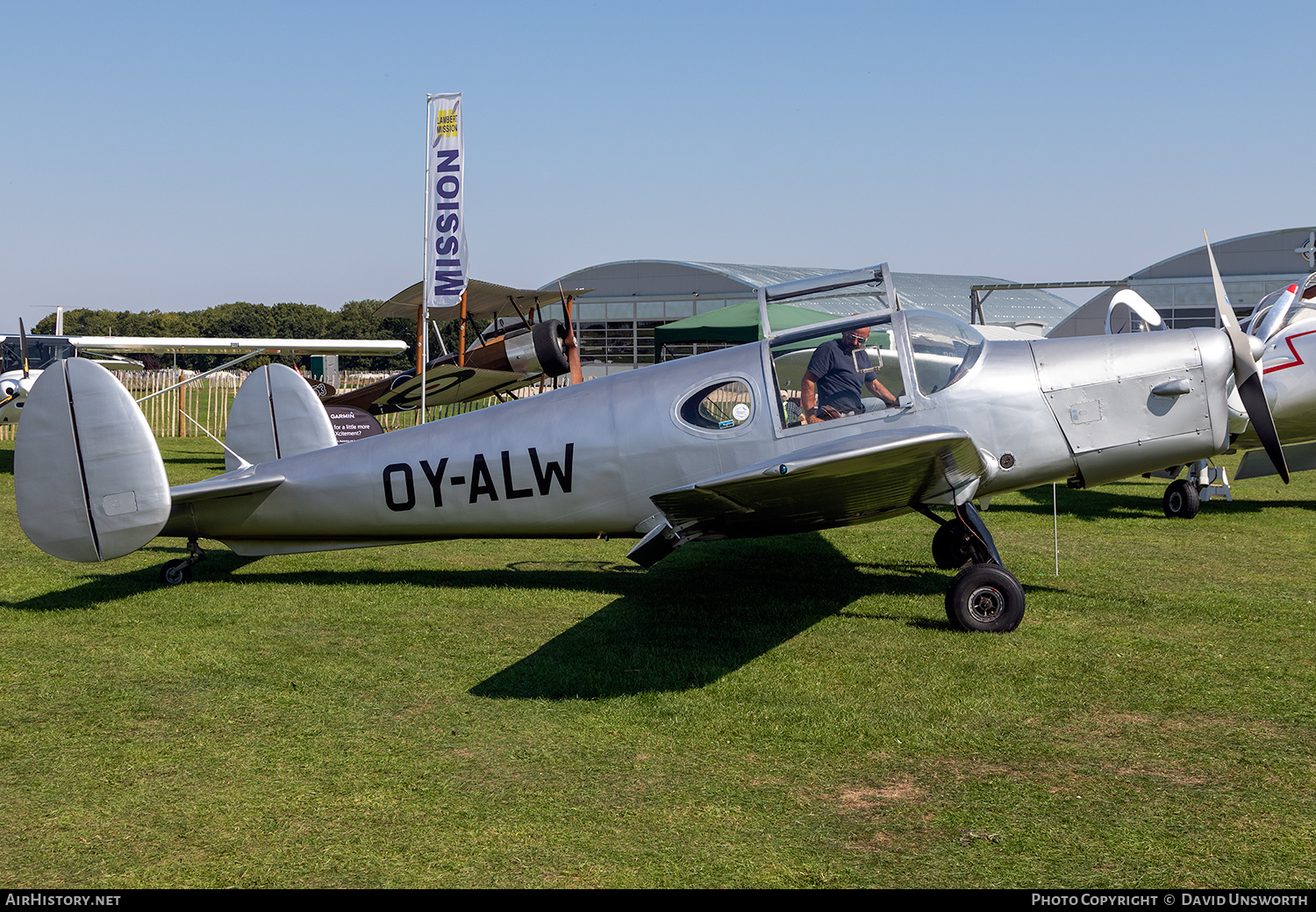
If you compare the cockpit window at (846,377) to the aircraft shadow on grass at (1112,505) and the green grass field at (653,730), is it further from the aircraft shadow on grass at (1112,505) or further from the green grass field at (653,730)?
the aircraft shadow on grass at (1112,505)

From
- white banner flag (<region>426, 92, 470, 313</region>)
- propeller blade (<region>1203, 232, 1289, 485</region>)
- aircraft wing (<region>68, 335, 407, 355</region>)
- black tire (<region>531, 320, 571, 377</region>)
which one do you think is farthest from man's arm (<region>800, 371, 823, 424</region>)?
aircraft wing (<region>68, 335, 407, 355</region>)

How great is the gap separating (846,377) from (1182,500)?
23.8ft

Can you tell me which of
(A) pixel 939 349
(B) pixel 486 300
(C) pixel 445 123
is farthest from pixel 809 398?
(B) pixel 486 300

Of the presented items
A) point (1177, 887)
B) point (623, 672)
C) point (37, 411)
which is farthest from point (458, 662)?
point (1177, 887)

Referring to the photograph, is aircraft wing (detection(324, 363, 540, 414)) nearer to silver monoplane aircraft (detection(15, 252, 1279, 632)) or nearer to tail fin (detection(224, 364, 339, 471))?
tail fin (detection(224, 364, 339, 471))

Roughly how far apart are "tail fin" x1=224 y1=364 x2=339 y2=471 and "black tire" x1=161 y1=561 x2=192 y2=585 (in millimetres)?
905

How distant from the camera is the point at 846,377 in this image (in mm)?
6449

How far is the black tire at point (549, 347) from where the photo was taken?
1739cm

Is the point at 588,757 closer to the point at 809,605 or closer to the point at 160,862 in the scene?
the point at 160,862

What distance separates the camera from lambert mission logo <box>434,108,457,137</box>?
14.5m

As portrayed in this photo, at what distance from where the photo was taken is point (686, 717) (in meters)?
4.84

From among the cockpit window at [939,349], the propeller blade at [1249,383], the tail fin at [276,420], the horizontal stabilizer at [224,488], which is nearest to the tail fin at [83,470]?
the horizontal stabilizer at [224,488]

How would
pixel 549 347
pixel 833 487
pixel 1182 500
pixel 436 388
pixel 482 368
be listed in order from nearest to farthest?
pixel 833 487 < pixel 1182 500 < pixel 436 388 < pixel 549 347 < pixel 482 368

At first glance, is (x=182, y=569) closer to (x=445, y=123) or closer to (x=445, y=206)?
(x=445, y=206)
